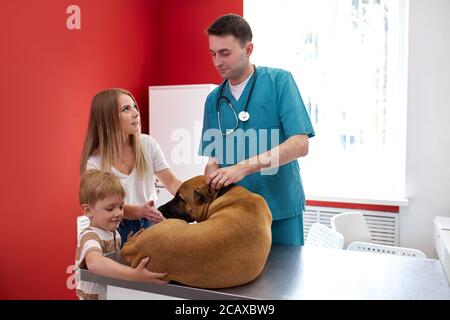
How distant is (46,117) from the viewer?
2.71 meters

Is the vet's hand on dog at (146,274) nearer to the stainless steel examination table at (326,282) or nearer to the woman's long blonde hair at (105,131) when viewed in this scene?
the stainless steel examination table at (326,282)

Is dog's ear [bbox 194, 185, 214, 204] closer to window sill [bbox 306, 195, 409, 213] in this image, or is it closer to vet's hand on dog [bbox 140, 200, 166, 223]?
vet's hand on dog [bbox 140, 200, 166, 223]

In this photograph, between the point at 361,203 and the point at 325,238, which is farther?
the point at 361,203

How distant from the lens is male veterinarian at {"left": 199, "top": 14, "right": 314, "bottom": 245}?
4.97ft

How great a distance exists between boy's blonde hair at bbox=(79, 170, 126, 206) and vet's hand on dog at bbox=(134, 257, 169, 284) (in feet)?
1.44

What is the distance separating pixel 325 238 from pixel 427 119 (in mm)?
1360

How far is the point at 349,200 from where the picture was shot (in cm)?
330

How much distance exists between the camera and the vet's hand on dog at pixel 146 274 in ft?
3.31

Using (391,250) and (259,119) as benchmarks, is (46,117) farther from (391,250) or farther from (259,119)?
(391,250)

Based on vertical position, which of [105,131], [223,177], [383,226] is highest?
[105,131]

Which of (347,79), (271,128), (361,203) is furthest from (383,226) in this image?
(271,128)

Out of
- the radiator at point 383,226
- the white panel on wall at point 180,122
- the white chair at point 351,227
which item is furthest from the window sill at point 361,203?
the white panel on wall at point 180,122

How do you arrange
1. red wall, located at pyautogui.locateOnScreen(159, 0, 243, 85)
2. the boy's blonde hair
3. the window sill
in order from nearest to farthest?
the boy's blonde hair
the window sill
red wall, located at pyautogui.locateOnScreen(159, 0, 243, 85)

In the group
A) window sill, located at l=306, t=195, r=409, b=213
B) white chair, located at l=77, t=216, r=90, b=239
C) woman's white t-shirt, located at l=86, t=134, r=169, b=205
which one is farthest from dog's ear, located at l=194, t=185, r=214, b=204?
window sill, located at l=306, t=195, r=409, b=213
